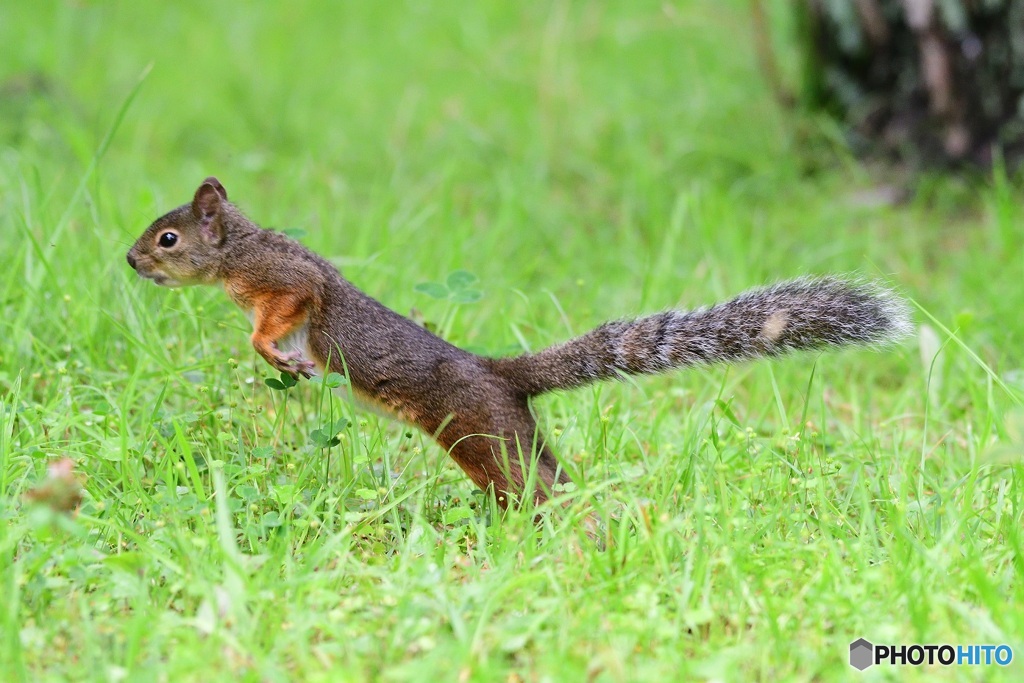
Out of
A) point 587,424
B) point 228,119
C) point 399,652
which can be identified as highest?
point 228,119

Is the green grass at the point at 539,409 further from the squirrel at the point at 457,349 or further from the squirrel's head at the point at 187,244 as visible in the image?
the squirrel's head at the point at 187,244

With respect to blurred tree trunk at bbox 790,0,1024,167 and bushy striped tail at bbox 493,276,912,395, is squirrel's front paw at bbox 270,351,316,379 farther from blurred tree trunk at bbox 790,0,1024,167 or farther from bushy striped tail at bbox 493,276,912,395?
blurred tree trunk at bbox 790,0,1024,167

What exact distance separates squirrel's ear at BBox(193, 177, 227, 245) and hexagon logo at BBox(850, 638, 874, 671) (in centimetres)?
202

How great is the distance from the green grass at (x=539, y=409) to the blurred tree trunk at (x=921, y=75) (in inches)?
10.3

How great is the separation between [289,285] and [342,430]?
0.44m

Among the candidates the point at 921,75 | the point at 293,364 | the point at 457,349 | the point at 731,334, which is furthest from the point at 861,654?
the point at 921,75

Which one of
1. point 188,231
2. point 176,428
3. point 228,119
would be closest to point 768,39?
point 228,119

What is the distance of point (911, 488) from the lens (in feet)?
10.0

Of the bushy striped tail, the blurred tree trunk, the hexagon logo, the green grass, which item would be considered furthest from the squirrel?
the blurred tree trunk

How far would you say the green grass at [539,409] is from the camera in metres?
2.24

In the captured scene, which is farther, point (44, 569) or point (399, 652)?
point (44, 569)

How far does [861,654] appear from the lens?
2186mm

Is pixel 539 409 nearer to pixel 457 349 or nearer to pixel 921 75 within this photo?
pixel 457 349

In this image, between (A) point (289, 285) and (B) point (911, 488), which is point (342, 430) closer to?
(A) point (289, 285)
